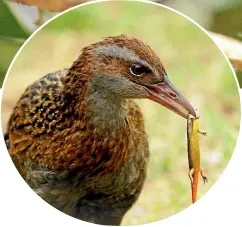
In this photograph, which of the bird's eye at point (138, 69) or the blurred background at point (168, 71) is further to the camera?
the blurred background at point (168, 71)

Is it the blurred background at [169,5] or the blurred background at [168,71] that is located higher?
the blurred background at [169,5]

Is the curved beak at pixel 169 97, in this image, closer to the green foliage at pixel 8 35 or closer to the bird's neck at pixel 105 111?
the bird's neck at pixel 105 111

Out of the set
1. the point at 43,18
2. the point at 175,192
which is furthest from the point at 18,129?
the point at 175,192

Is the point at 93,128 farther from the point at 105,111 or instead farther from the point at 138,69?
the point at 138,69

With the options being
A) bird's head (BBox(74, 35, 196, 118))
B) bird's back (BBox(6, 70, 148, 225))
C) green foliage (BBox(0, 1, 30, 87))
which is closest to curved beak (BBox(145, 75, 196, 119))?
bird's head (BBox(74, 35, 196, 118))

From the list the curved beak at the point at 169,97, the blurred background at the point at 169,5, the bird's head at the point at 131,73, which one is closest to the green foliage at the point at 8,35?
the blurred background at the point at 169,5

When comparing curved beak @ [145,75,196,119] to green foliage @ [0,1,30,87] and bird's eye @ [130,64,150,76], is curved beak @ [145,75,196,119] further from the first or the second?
green foliage @ [0,1,30,87]
